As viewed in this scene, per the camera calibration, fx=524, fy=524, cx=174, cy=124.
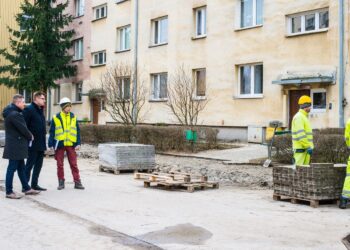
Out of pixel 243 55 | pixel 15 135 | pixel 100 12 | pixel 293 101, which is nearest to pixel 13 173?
pixel 15 135

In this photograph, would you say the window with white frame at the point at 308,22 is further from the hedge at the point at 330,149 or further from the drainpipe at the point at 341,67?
the hedge at the point at 330,149

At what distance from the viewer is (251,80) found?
73.1 ft

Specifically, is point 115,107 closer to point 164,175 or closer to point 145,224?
point 164,175

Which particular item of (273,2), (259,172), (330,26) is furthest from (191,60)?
(259,172)

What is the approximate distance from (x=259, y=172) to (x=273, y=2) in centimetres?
954

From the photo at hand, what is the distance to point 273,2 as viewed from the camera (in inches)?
830

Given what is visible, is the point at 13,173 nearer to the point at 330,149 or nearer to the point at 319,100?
the point at 330,149

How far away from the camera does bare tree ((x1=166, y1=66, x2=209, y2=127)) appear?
22938 millimetres

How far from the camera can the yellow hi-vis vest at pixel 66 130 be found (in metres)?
10.8

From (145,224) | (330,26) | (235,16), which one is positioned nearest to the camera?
(145,224)

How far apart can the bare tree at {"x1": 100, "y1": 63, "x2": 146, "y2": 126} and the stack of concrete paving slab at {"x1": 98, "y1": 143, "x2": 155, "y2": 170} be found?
8.96m

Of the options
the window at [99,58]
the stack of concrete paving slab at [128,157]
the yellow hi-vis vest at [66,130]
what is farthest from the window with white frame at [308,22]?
the window at [99,58]

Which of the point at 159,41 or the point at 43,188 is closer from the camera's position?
the point at 43,188

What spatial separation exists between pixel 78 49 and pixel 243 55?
665 inches
